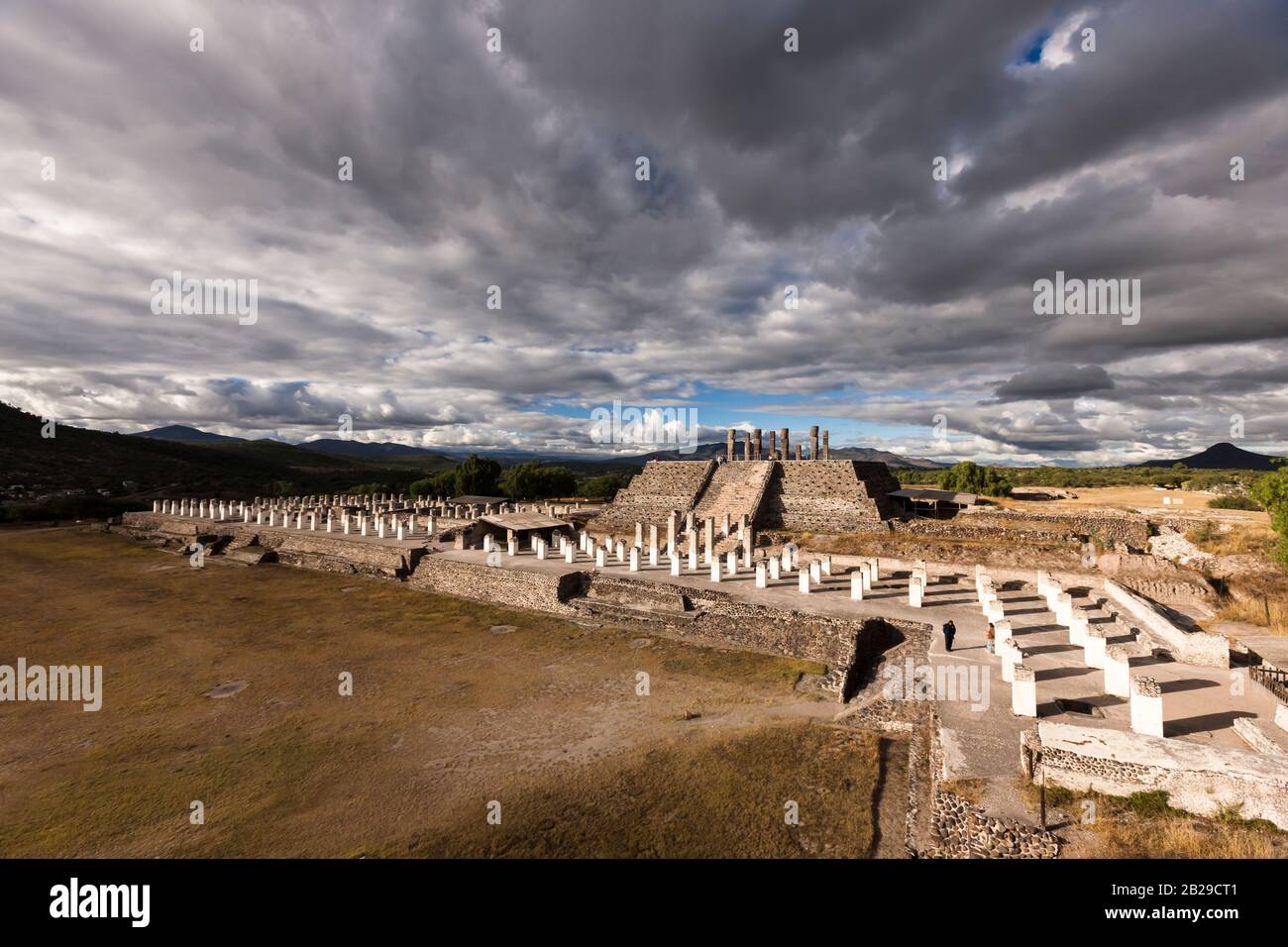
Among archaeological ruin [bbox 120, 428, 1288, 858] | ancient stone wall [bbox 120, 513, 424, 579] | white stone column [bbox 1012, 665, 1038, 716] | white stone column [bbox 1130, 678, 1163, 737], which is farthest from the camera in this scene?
ancient stone wall [bbox 120, 513, 424, 579]

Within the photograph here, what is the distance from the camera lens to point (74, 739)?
9914mm

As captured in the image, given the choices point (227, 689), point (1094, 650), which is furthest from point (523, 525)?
point (1094, 650)

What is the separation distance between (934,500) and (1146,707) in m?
26.3

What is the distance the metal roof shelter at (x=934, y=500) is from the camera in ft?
105

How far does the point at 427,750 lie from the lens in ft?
31.2

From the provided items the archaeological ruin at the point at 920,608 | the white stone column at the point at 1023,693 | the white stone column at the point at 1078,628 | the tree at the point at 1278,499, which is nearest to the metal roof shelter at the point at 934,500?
the archaeological ruin at the point at 920,608

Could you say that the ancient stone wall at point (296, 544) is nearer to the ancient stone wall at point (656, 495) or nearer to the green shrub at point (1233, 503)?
the ancient stone wall at point (656, 495)

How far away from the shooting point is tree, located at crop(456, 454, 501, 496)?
50406 mm

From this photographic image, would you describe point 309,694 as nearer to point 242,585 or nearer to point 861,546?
point 242,585

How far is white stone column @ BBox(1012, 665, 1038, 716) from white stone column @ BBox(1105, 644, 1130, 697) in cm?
209

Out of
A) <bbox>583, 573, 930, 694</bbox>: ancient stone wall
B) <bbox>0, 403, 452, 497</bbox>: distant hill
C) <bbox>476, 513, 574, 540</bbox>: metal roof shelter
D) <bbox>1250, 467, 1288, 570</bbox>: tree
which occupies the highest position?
<bbox>0, 403, 452, 497</bbox>: distant hill

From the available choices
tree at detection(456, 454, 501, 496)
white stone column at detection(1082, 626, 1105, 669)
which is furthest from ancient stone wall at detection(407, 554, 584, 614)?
tree at detection(456, 454, 501, 496)

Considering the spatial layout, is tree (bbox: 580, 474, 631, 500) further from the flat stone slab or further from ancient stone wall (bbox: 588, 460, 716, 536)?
the flat stone slab

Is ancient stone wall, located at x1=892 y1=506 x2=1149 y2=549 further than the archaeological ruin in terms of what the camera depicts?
Yes
